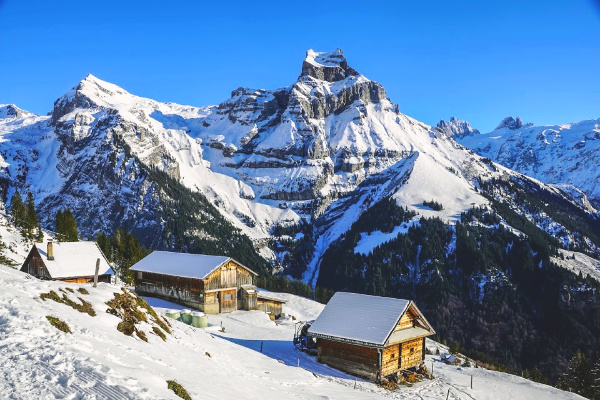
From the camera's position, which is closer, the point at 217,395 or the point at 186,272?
the point at 217,395

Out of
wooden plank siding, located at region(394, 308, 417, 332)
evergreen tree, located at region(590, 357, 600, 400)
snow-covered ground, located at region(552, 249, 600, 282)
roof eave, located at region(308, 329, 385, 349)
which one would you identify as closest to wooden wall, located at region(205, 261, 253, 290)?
roof eave, located at region(308, 329, 385, 349)

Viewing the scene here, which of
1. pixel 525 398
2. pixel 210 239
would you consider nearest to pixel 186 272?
pixel 525 398

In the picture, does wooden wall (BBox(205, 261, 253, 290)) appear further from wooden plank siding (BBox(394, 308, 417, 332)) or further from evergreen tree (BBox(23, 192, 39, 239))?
evergreen tree (BBox(23, 192, 39, 239))

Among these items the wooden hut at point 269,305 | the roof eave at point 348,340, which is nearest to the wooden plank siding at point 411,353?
the roof eave at point 348,340

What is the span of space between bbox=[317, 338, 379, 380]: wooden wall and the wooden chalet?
75.2 feet

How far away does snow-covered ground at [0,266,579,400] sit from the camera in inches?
473

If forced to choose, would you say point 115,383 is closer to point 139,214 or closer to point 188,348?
point 188,348

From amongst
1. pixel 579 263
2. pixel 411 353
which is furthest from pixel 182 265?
pixel 579 263

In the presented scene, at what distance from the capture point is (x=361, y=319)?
3800 centimetres

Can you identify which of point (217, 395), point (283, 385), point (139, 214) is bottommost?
point (283, 385)

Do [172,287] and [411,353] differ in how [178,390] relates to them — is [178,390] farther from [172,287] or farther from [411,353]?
[172,287]

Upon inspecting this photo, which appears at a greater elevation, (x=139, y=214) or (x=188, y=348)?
(x=139, y=214)

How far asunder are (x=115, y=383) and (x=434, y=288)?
151350mm

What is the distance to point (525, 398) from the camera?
3700 cm
